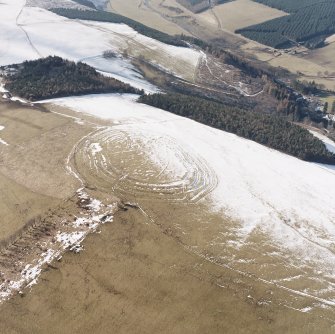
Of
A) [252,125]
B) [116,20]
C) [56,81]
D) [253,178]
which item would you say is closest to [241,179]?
[253,178]

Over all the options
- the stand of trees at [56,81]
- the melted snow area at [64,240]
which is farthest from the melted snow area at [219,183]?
the stand of trees at [56,81]

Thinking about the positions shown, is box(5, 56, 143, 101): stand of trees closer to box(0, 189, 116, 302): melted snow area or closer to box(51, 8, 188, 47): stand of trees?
box(0, 189, 116, 302): melted snow area

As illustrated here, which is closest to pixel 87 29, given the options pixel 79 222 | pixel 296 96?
pixel 296 96

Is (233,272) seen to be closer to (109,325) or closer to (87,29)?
(109,325)

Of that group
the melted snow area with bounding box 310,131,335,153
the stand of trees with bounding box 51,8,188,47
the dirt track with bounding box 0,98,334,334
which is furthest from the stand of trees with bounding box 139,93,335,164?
the stand of trees with bounding box 51,8,188,47

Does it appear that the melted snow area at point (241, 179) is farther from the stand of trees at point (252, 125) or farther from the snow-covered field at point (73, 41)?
the snow-covered field at point (73, 41)

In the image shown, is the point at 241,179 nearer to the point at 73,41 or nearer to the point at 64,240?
the point at 64,240
